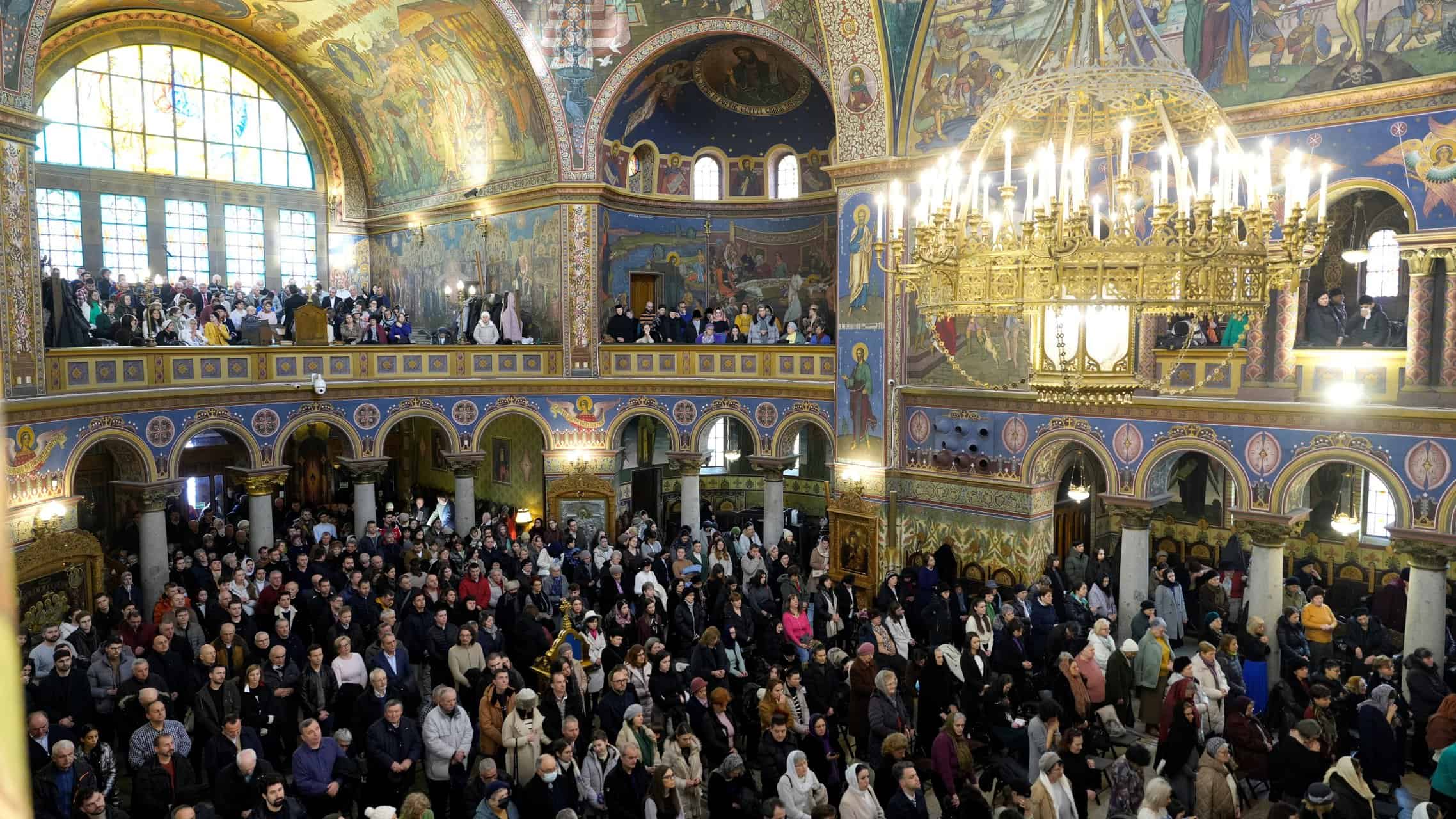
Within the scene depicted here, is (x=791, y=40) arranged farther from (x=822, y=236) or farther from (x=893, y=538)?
(x=893, y=538)

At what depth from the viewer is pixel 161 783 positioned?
8.91 meters

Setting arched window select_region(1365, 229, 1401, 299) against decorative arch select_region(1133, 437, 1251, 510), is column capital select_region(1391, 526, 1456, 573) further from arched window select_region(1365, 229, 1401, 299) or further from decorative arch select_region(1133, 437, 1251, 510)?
arched window select_region(1365, 229, 1401, 299)

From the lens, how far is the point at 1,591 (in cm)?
111

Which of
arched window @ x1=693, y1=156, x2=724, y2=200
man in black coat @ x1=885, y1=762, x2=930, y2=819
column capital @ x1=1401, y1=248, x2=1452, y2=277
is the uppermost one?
arched window @ x1=693, y1=156, x2=724, y2=200

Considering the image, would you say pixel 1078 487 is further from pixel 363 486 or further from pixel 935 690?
pixel 363 486

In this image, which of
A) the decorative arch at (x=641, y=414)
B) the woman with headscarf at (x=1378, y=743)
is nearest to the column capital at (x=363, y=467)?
the decorative arch at (x=641, y=414)

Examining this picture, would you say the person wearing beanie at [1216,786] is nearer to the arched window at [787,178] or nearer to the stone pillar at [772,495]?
the stone pillar at [772,495]

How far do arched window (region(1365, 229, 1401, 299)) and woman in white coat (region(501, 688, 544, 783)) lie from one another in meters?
18.1

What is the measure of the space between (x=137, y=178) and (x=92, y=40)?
334 cm

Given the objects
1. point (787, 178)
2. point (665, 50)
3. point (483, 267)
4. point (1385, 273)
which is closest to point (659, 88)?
point (665, 50)

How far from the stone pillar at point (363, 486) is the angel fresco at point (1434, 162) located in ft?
68.1

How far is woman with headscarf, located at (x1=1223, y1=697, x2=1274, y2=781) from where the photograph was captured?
10570 millimetres

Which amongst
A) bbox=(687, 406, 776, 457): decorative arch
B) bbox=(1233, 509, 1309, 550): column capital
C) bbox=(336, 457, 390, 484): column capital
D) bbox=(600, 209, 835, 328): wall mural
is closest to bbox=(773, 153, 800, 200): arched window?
bbox=(600, 209, 835, 328): wall mural

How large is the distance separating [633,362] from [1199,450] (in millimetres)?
12672
